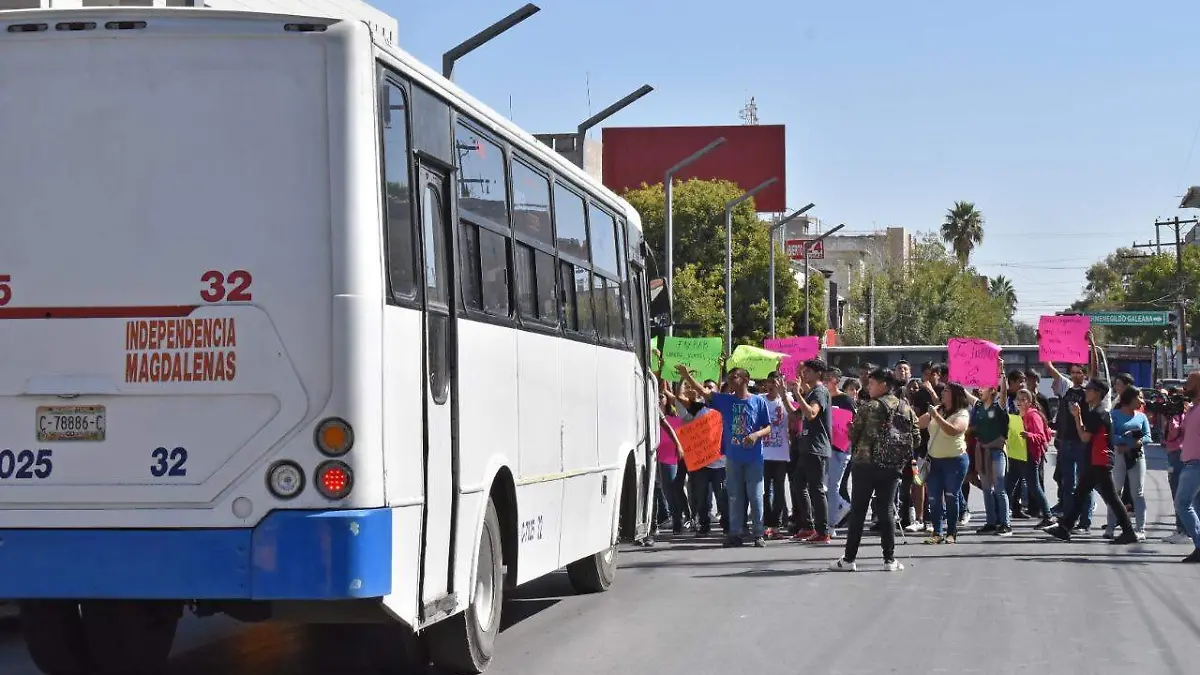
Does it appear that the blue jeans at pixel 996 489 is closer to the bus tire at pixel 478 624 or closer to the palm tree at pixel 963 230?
the bus tire at pixel 478 624

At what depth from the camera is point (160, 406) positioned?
7328 millimetres

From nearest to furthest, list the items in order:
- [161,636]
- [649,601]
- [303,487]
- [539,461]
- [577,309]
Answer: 1. [303,487]
2. [161,636]
3. [539,461]
4. [577,309]
5. [649,601]

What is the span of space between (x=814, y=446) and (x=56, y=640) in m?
10.6

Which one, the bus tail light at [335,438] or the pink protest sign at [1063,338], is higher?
the pink protest sign at [1063,338]

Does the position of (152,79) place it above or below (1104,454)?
above

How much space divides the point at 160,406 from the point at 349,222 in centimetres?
115

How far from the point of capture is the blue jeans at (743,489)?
57.9 ft

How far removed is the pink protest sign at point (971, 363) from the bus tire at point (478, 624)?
15684 millimetres

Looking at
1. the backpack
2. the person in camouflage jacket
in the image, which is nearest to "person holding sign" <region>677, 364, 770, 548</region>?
the person in camouflage jacket

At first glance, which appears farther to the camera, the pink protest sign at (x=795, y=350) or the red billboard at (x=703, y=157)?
the red billboard at (x=703, y=157)

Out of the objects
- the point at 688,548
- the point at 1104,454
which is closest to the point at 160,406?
the point at 688,548

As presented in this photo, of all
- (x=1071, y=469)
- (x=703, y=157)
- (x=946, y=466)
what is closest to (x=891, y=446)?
(x=946, y=466)

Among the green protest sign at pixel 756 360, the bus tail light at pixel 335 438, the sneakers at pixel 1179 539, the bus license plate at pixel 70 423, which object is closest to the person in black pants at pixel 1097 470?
the sneakers at pixel 1179 539

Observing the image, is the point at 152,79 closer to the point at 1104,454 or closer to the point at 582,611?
the point at 582,611
